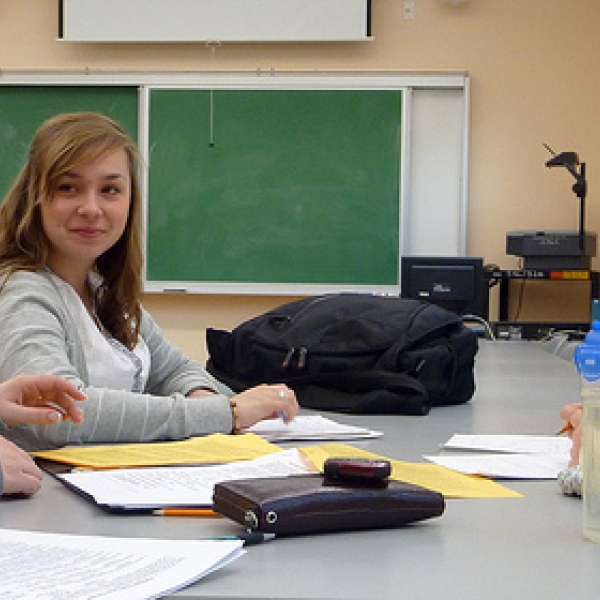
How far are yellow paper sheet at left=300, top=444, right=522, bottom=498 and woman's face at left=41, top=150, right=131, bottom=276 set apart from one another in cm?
72

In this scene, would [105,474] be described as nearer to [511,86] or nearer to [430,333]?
[430,333]

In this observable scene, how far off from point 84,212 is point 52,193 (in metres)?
0.07

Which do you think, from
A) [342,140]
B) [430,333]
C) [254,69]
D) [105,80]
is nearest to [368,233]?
[342,140]

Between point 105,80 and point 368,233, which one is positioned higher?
point 105,80

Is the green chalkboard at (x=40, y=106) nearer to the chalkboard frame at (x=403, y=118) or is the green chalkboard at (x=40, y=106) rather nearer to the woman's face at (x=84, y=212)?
the chalkboard frame at (x=403, y=118)

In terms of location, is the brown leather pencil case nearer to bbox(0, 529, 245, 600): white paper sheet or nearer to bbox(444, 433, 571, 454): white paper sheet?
bbox(0, 529, 245, 600): white paper sheet

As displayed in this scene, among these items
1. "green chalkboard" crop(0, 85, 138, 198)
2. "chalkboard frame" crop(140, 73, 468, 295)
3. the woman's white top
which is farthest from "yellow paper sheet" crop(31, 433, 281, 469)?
"green chalkboard" crop(0, 85, 138, 198)

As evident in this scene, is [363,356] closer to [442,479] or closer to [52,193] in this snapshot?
[52,193]

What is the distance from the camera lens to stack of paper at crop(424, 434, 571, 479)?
4.29 ft

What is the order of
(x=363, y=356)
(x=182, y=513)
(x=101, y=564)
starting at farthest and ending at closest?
(x=363, y=356)
(x=182, y=513)
(x=101, y=564)

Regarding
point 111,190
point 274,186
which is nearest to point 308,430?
point 111,190

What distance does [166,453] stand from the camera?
138 cm

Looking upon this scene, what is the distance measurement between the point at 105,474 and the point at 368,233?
4283 mm

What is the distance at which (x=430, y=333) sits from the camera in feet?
6.95
